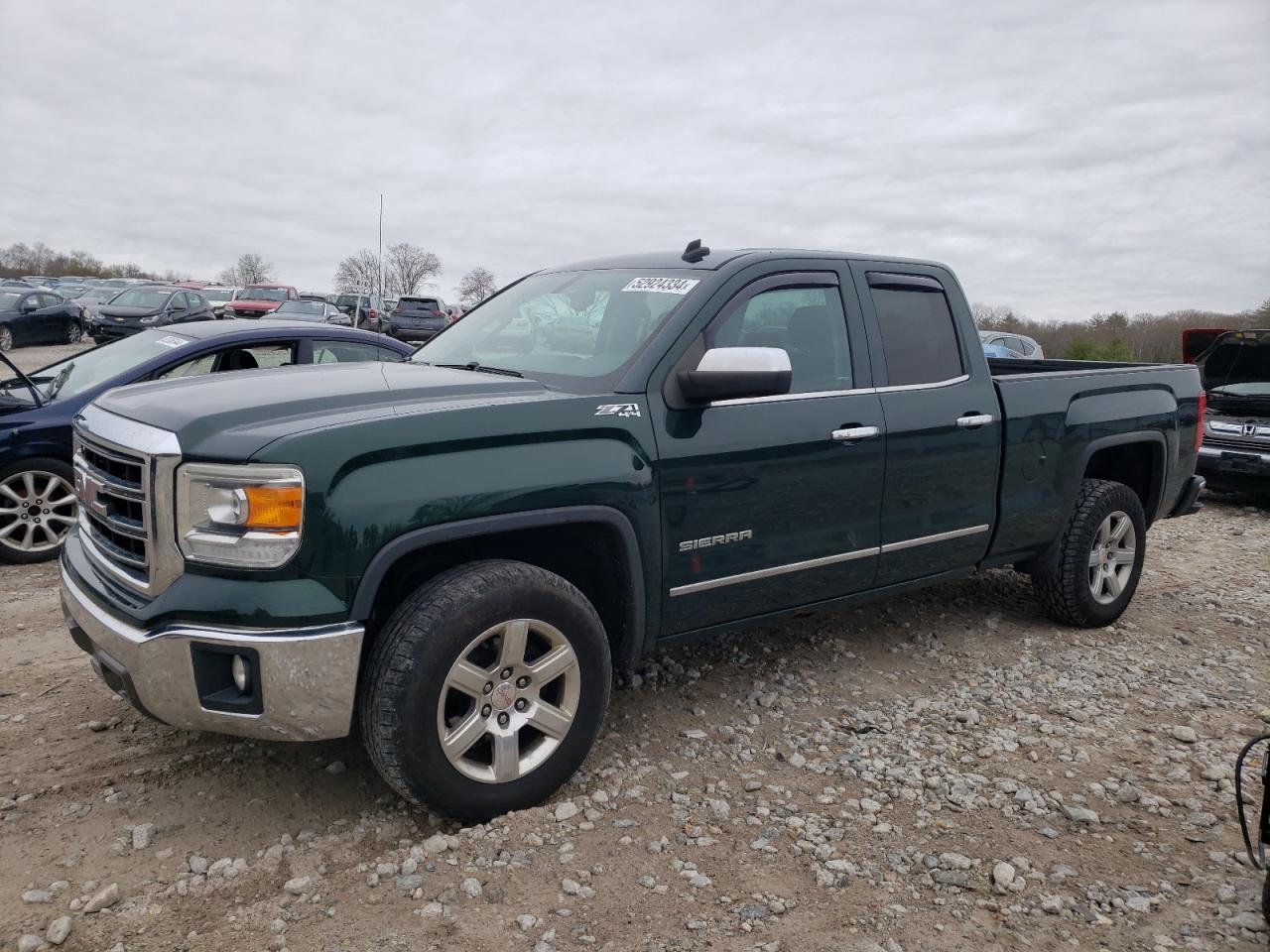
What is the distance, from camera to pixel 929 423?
4.26 metres

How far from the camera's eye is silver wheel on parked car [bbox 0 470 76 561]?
595cm

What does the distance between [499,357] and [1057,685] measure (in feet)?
9.90

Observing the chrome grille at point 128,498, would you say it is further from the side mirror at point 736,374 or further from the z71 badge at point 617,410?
the side mirror at point 736,374

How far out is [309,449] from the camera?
9.05 feet

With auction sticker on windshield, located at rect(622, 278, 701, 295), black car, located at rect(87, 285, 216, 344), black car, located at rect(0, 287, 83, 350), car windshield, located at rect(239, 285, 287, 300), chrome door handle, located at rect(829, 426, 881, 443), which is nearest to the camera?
auction sticker on windshield, located at rect(622, 278, 701, 295)

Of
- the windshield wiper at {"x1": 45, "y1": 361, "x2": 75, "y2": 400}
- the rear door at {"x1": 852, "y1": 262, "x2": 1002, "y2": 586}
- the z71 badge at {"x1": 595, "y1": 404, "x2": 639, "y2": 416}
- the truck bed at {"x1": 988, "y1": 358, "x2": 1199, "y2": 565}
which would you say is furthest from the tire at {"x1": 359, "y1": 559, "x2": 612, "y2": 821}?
the windshield wiper at {"x1": 45, "y1": 361, "x2": 75, "y2": 400}

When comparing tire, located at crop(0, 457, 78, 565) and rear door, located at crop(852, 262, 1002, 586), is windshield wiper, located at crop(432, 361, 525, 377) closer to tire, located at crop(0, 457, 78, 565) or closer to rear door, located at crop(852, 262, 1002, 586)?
rear door, located at crop(852, 262, 1002, 586)

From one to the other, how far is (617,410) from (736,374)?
0.43m

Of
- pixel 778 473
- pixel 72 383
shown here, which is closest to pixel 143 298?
Result: pixel 72 383

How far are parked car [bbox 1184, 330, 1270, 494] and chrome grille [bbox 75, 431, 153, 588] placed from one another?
9.61 m

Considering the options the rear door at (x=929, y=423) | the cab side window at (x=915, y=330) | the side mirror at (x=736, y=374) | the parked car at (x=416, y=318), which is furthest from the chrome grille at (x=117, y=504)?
the parked car at (x=416, y=318)

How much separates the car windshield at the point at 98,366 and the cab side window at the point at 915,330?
4513 mm

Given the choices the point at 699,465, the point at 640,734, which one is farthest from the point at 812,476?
the point at 640,734

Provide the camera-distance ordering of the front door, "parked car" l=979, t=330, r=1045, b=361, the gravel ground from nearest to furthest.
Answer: the gravel ground
the front door
"parked car" l=979, t=330, r=1045, b=361
